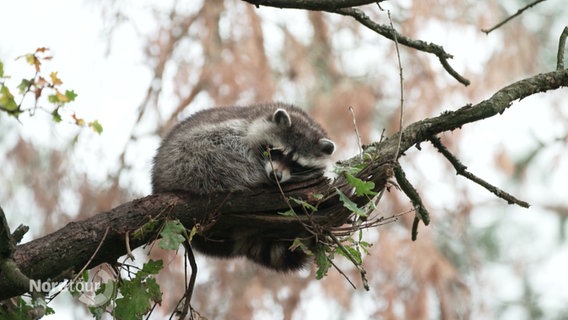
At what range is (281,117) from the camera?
4.70m

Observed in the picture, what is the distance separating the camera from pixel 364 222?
3.59 m

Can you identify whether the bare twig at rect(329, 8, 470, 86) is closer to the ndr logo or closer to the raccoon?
the raccoon

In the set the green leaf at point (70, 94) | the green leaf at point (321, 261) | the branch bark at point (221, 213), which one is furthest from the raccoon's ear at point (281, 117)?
the green leaf at point (70, 94)

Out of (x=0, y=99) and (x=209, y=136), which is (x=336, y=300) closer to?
(x=209, y=136)

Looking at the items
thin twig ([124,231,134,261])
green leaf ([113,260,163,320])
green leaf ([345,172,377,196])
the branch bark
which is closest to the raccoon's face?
the branch bark

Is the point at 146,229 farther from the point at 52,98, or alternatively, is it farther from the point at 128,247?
the point at 52,98

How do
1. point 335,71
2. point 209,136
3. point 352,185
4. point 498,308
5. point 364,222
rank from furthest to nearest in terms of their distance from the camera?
point 498,308
point 335,71
point 209,136
point 364,222
point 352,185

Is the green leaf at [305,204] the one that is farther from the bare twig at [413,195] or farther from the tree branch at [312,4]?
the tree branch at [312,4]

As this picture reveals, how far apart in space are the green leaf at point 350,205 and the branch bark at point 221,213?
0.08 metres

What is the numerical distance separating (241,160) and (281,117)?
829mm

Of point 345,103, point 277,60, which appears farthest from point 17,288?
point 277,60

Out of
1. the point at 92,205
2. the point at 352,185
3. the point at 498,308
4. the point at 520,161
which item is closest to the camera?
the point at 352,185

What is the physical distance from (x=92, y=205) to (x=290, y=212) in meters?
5.09

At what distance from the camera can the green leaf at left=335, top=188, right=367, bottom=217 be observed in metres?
3.14
